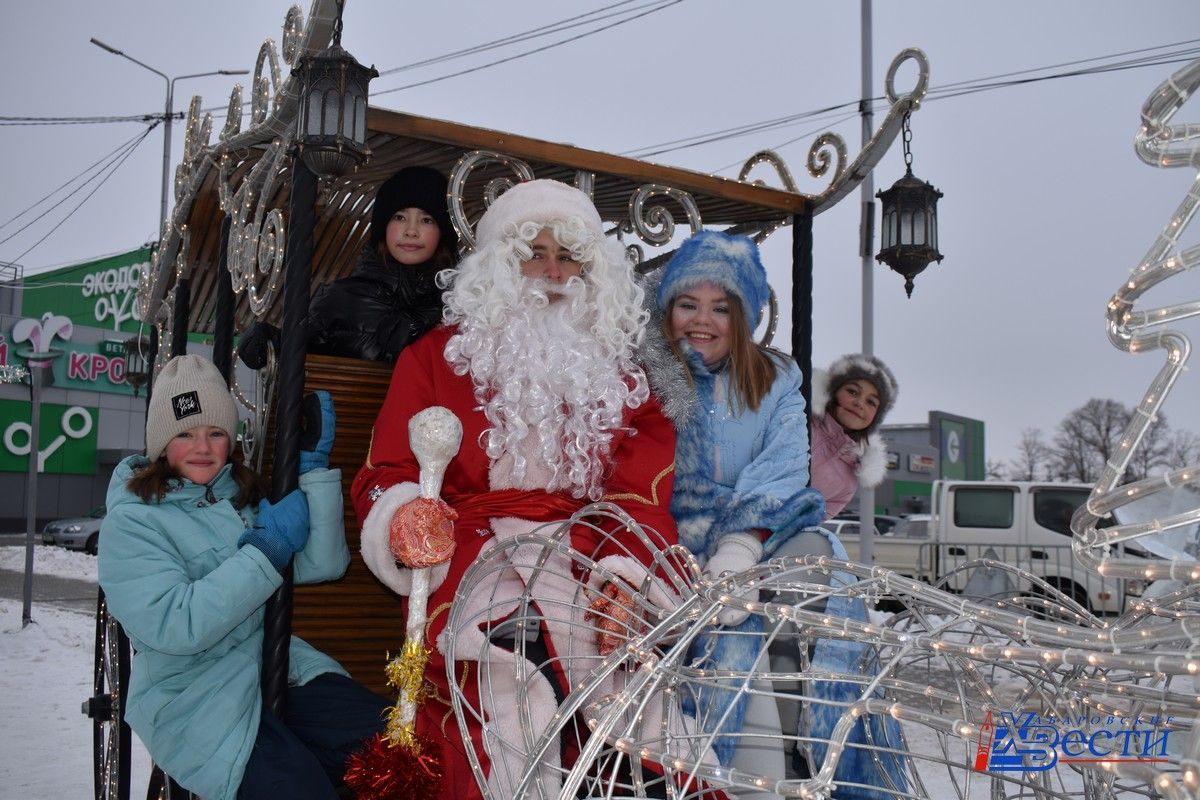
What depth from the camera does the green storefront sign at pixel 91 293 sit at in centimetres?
2302

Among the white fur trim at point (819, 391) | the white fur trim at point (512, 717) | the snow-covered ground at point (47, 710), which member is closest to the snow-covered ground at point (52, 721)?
the snow-covered ground at point (47, 710)

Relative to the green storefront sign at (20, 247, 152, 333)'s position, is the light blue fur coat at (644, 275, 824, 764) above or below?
below

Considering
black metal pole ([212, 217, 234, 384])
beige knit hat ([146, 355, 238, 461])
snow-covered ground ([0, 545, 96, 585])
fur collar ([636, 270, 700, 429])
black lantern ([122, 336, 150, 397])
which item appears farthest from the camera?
snow-covered ground ([0, 545, 96, 585])

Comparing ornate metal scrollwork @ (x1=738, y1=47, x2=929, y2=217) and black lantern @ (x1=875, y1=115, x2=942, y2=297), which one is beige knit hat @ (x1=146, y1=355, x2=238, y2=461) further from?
black lantern @ (x1=875, y1=115, x2=942, y2=297)

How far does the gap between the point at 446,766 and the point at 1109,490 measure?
1.70m

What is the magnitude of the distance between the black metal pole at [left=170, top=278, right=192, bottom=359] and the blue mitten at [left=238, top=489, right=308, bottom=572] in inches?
64.4

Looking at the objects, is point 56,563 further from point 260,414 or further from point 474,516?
point 474,516

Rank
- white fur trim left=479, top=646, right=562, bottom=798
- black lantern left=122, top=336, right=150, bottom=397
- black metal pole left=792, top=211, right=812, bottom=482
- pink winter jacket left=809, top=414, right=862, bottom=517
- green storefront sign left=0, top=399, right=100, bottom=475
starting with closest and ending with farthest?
white fur trim left=479, top=646, right=562, bottom=798 → black metal pole left=792, top=211, right=812, bottom=482 → pink winter jacket left=809, top=414, right=862, bottom=517 → black lantern left=122, top=336, right=150, bottom=397 → green storefront sign left=0, top=399, right=100, bottom=475

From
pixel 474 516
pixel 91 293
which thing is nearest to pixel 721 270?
pixel 474 516

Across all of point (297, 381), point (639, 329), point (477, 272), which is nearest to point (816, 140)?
point (639, 329)

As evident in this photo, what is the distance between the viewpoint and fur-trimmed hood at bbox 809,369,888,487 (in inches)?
164

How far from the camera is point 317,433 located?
270 centimetres

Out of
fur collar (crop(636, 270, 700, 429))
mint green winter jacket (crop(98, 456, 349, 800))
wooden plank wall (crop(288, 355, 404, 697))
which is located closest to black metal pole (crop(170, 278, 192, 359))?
wooden plank wall (crop(288, 355, 404, 697))

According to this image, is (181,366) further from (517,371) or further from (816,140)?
(816,140)
